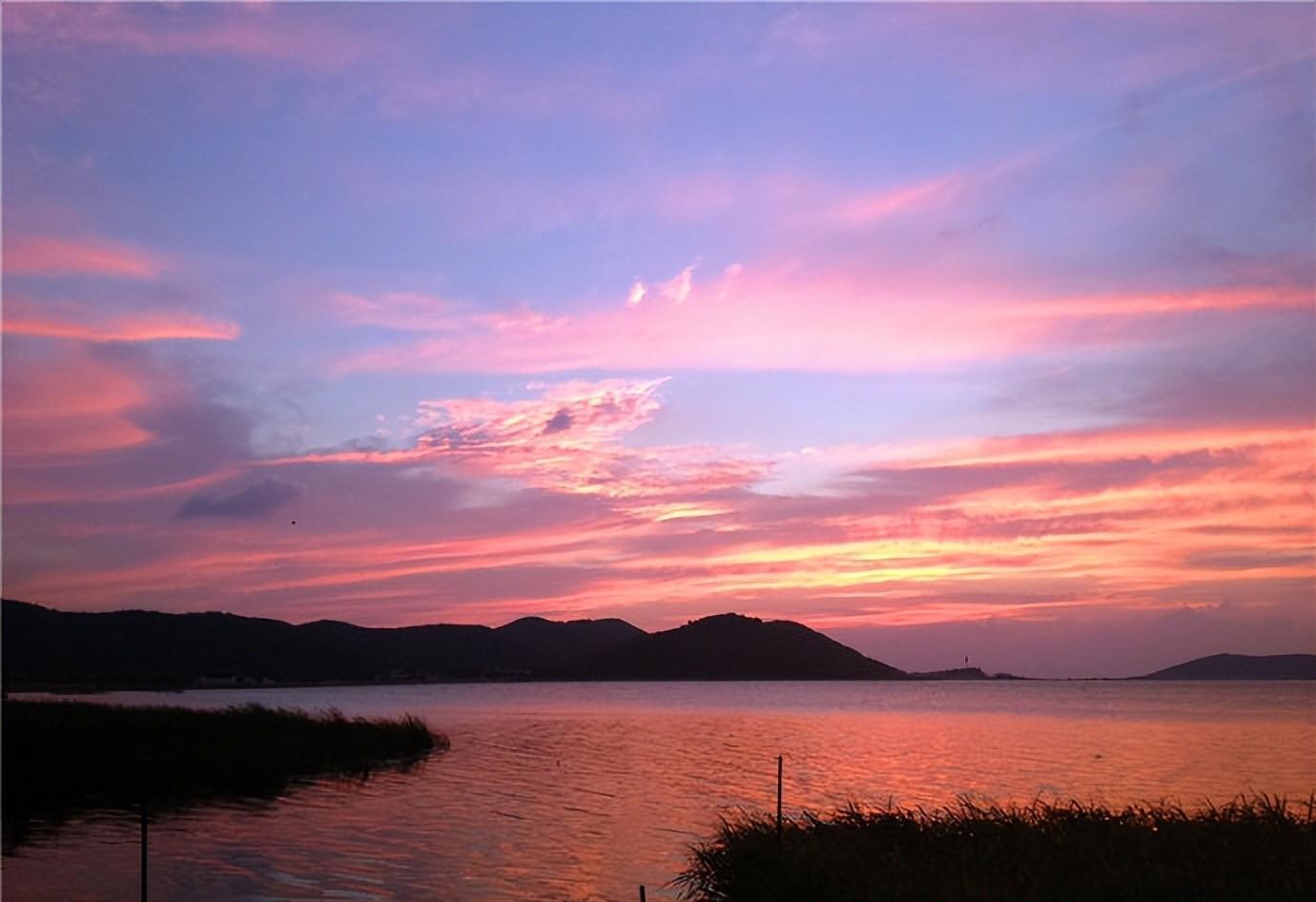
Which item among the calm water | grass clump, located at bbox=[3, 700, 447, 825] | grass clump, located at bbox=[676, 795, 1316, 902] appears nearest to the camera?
grass clump, located at bbox=[676, 795, 1316, 902]

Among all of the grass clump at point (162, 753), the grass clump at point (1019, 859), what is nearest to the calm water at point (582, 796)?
the grass clump at point (162, 753)

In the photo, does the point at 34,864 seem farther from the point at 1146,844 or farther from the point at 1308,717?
the point at 1308,717

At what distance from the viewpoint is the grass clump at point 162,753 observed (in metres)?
44.4

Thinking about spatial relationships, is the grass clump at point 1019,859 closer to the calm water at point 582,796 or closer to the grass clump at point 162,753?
the calm water at point 582,796

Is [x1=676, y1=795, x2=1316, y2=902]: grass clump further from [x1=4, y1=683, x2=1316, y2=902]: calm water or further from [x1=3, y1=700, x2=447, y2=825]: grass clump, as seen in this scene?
[x1=3, y1=700, x2=447, y2=825]: grass clump

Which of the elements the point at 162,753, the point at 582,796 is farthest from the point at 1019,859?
the point at 162,753

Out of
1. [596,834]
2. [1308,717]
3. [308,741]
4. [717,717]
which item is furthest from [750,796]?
[1308,717]

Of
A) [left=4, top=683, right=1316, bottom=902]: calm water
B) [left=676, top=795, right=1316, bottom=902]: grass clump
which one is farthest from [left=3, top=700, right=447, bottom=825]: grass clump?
[left=676, top=795, right=1316, bottom=902]: grass clump

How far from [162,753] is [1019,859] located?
132ft

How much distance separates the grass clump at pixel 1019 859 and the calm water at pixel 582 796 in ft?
20.6

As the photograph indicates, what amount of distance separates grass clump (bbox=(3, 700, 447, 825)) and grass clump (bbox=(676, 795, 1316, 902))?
23872 mm

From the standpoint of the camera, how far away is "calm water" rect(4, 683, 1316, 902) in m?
30.7

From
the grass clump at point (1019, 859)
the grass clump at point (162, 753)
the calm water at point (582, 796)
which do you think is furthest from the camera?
the grass clump at point (162, 753)

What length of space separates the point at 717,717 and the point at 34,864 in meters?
106
